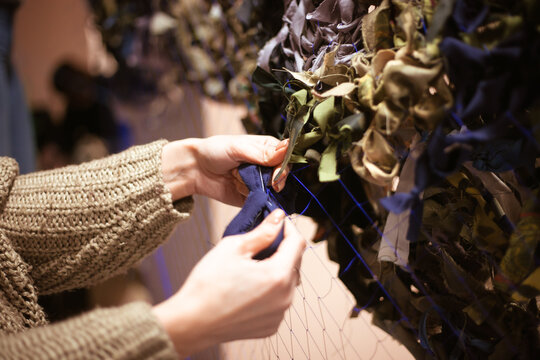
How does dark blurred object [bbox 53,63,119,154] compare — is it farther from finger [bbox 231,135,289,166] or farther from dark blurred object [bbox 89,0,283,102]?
finger [bbox 231,135,289,166]

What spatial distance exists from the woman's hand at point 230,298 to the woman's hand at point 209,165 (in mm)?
183

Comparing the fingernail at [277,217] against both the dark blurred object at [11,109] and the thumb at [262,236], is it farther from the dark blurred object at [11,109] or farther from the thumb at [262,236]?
the dark blurred object at [11,109]

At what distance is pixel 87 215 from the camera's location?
0.61 metres

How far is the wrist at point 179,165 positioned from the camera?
0.64 metres

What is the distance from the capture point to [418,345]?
0.55 meters

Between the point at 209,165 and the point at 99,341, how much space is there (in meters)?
0.31

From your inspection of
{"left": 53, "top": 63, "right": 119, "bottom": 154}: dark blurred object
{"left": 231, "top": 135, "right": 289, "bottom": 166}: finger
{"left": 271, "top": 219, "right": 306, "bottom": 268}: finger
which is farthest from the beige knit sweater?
{"left": 53, "top": 63, "right": 119, "bottom": 154}: dark blurred object

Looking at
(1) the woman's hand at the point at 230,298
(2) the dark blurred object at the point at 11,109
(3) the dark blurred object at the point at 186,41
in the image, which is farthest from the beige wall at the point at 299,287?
(2) the dark blurred object at the point at 11,109

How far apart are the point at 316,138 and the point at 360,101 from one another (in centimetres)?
8

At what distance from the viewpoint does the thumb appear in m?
0.44

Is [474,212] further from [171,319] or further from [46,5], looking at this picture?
[46,5]

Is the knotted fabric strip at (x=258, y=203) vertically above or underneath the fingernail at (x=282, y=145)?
underneath

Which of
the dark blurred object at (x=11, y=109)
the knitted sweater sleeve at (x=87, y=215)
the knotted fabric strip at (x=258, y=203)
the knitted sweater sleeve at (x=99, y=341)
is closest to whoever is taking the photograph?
the knitted sweater sleeve at (x=99, y=341)

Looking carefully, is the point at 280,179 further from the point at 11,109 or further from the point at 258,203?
the point at 11,109
